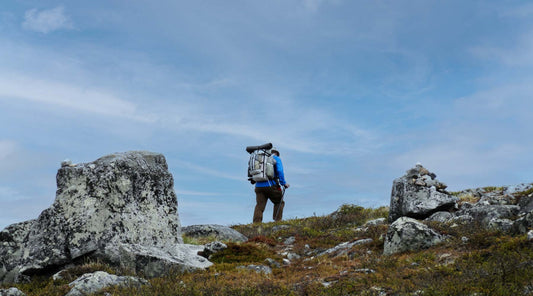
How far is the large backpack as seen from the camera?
2361cm

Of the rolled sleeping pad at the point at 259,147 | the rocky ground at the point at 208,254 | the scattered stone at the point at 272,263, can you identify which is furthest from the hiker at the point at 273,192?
the scattered stone at the point at 272,263

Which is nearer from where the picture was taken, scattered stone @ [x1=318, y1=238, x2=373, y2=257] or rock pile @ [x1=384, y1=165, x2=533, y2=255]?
rock pile @ [x1=384, y1=165, x2=533, y2=255]

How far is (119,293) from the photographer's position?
8617mm

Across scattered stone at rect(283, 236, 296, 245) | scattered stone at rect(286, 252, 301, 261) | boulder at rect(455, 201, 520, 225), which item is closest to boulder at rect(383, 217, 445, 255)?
scattered stone at rect(286, 252, 301, 261)

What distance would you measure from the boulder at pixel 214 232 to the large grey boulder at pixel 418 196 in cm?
589

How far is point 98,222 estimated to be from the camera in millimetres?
12305

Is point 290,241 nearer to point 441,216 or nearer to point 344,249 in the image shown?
point 344,249

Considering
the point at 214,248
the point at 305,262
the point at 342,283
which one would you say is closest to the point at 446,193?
the point at 305,262

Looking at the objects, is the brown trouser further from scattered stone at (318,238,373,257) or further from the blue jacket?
scattered stone at (318,238,373,257)

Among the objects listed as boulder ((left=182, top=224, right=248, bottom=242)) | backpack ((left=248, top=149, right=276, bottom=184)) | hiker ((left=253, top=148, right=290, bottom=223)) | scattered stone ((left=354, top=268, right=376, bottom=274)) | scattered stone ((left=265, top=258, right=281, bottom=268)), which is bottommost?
scattered stone ((left=354, top=268, right=376, bottom=274))

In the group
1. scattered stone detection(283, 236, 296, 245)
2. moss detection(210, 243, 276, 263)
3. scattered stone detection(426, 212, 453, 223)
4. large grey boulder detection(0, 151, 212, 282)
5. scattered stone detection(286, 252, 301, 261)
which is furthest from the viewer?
scattered stone detection(283, 236, 296, 245)

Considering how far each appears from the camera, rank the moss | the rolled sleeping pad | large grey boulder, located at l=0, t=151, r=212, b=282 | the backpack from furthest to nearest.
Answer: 1. the rolled sleeping pad
2. the backpack
3. the moss
4. large grey boulder, located at l=0, t=151, r=212, b=282

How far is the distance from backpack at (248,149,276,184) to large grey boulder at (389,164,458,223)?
7.10 metres

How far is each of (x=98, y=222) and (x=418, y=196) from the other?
11.2 m
